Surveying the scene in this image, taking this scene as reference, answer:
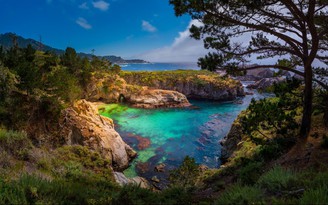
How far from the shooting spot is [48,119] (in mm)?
21906

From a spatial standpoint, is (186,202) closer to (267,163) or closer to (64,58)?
(267,163)

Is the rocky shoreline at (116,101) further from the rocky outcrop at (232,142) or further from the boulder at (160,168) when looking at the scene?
the rocky outcrop at (232,142)

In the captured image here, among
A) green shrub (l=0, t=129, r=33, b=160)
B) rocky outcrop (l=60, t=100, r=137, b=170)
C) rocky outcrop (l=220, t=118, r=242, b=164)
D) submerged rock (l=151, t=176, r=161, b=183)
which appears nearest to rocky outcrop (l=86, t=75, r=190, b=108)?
rocky outcrop (l=60, t=100, r=137, b=170)

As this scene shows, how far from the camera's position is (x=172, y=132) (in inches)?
1454

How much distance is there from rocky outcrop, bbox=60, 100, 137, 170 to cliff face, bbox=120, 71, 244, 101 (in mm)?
46770

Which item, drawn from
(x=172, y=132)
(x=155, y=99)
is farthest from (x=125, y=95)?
(x=172, y=132)

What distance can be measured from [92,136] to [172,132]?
686 inches

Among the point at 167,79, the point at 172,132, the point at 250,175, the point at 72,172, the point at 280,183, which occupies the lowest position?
the point at 172,132

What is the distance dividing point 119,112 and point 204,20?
140 ft

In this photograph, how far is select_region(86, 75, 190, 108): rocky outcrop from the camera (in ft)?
182

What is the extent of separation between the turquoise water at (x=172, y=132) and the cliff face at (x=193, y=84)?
945 centimetres

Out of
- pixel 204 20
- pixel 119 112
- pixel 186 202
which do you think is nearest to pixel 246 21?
pixel 204 20

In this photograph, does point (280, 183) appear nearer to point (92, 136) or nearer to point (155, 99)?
point (92, 136)

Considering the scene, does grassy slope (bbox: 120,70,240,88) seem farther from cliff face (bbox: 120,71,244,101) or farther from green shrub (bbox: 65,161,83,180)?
green shrub (bbox: 65,161,83,180)
